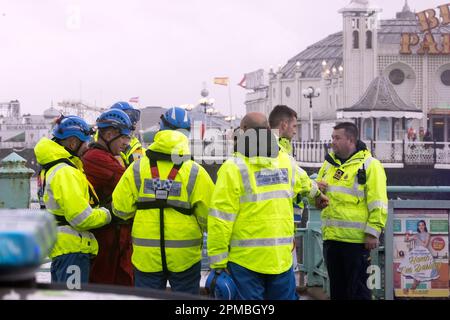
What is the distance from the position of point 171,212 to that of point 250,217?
0.59 m

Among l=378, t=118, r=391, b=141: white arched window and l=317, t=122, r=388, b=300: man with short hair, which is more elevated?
l=378, t=118, r=391, b=141: white arched window

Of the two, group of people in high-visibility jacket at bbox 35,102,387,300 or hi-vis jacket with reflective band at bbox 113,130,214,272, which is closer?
group of people in high-visibility jacket at bbox 35,102,387,300

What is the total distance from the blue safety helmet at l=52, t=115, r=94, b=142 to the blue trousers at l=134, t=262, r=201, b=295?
3.84ft

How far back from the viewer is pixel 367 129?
57594 millimetres

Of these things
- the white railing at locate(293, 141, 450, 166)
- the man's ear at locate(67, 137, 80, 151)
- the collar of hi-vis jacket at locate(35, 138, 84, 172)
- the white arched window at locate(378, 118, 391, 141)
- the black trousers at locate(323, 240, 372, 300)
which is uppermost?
the white arched window at locate(378, 118, 391, 141)

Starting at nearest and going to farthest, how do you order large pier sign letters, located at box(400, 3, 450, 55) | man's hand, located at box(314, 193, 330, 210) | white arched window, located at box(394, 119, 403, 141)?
man's hand, located at box(314, 193, 330, 210) < white arched window, located at box(394, 119, 403, 141) < large pier sign letters, located at box(400, 3, 450, 55)

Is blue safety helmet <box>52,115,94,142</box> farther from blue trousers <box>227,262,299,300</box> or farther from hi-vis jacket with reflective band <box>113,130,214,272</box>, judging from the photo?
blue trousers <box>227,262,299,300</box>

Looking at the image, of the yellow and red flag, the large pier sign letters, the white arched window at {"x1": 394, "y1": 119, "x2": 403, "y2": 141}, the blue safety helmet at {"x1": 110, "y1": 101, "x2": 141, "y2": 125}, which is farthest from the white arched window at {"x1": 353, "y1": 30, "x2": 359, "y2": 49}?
the blue safety helmet at {"x1": 110, "y1": 101, "x2": 141, "y2": 125}

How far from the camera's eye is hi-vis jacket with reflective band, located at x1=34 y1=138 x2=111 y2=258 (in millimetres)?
6207

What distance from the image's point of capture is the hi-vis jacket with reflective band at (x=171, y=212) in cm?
604

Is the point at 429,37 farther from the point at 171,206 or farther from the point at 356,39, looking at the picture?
the point at 171,206

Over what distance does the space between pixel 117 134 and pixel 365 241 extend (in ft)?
7.35

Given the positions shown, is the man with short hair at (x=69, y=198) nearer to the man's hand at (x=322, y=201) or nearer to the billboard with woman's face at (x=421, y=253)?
the man's hand at (x=322, y=201)
